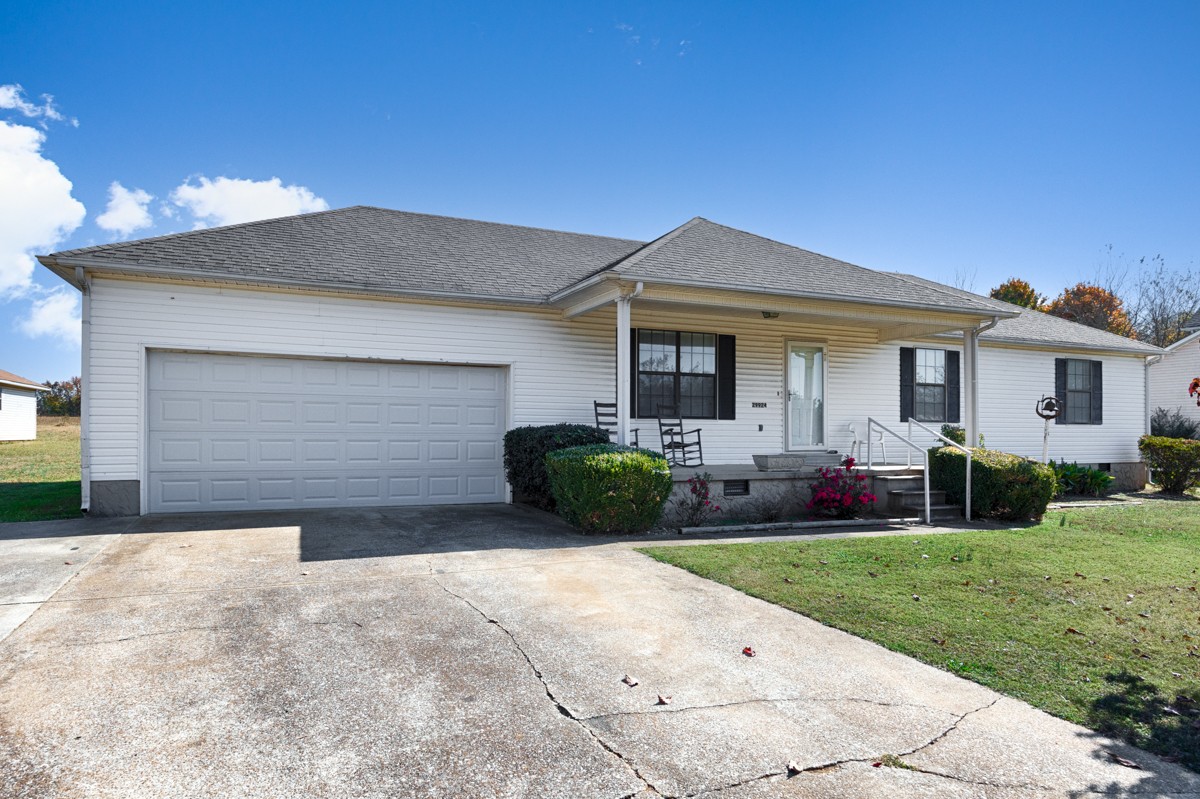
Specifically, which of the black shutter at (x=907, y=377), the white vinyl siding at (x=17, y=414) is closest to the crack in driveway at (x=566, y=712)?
the black shutter at (x=907, y=377)

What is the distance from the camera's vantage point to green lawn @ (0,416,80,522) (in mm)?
9031

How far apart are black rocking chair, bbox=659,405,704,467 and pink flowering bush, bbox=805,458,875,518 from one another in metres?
2.16

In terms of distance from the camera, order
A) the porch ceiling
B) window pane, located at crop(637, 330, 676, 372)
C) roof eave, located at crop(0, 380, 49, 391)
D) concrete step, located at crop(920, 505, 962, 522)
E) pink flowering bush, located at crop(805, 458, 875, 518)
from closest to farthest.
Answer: the porch ceiling < pink flowering bush, located at crop(805, 458, 875, 518) < concrete step, located at crop(920, 505, 962, 522) < window pane, located at crop(637, 330, 676, 372) < roof eave, located at crop(0, 380, 49, 391)

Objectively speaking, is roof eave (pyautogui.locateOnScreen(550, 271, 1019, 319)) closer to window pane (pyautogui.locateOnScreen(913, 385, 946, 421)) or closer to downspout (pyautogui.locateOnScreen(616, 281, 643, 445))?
downspout (pyautogui.locateOnScreen(616, 281, 643, 445))

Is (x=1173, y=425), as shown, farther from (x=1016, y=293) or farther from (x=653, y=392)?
(x=653, y=392)

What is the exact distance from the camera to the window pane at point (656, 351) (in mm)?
11383

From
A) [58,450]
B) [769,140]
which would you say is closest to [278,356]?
[769,140]

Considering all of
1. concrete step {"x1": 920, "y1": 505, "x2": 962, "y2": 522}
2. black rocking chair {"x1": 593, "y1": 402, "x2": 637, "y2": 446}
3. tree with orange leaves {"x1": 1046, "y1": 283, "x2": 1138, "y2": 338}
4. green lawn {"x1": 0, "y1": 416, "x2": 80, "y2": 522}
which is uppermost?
tree with orange leaves {"x1": 1046, "y1": 283, "x2": 1138, "y2": 338}

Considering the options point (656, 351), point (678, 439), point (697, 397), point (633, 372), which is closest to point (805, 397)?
point (697, 397)

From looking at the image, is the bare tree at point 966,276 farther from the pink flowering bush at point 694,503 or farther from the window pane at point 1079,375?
the pink flowering bush at point 694,503

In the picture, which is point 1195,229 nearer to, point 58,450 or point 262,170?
point 262,170

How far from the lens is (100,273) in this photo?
28.7ft

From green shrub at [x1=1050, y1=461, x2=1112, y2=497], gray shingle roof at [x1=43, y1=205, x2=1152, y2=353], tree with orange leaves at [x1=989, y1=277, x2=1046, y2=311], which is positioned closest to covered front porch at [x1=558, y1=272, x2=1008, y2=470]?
gray shingle roof at [x1=43, y1=205, x2=1152, y2=353]

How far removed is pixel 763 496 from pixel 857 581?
3.84 meters
